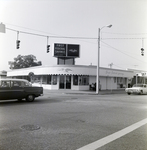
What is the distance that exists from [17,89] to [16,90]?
112 millimetres

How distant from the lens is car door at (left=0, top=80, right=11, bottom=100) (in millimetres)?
11672

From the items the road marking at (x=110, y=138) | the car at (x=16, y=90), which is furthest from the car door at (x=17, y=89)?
the road marking at (x=110, y=138)

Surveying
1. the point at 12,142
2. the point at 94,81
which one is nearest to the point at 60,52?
the point at 94,81

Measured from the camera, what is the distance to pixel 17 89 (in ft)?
40.7

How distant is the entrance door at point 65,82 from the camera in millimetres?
28750

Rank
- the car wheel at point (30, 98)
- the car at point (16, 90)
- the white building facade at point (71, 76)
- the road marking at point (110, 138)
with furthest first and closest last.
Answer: the white building facade at point (71, 76) → the car wheel at point (30, 98) → the car at point (16, 90) → the road marking at point (110, 138)

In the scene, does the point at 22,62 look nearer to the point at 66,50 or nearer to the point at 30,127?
the point at 66,50

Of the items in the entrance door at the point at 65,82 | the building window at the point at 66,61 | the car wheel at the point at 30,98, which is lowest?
the car wheel at the point at 30,98

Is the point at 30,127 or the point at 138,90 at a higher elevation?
the point at 138,90

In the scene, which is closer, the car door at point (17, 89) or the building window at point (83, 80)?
the car door at point (17, 89)

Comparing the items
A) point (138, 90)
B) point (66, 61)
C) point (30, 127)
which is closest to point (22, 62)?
point (66, 61)

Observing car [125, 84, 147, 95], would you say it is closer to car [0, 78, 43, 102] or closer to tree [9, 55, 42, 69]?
car [0, 78, 43, 102]

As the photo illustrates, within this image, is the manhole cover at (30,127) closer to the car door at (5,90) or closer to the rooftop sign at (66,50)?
the car door at (5,90)

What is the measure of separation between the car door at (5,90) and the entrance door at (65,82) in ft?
55.5
